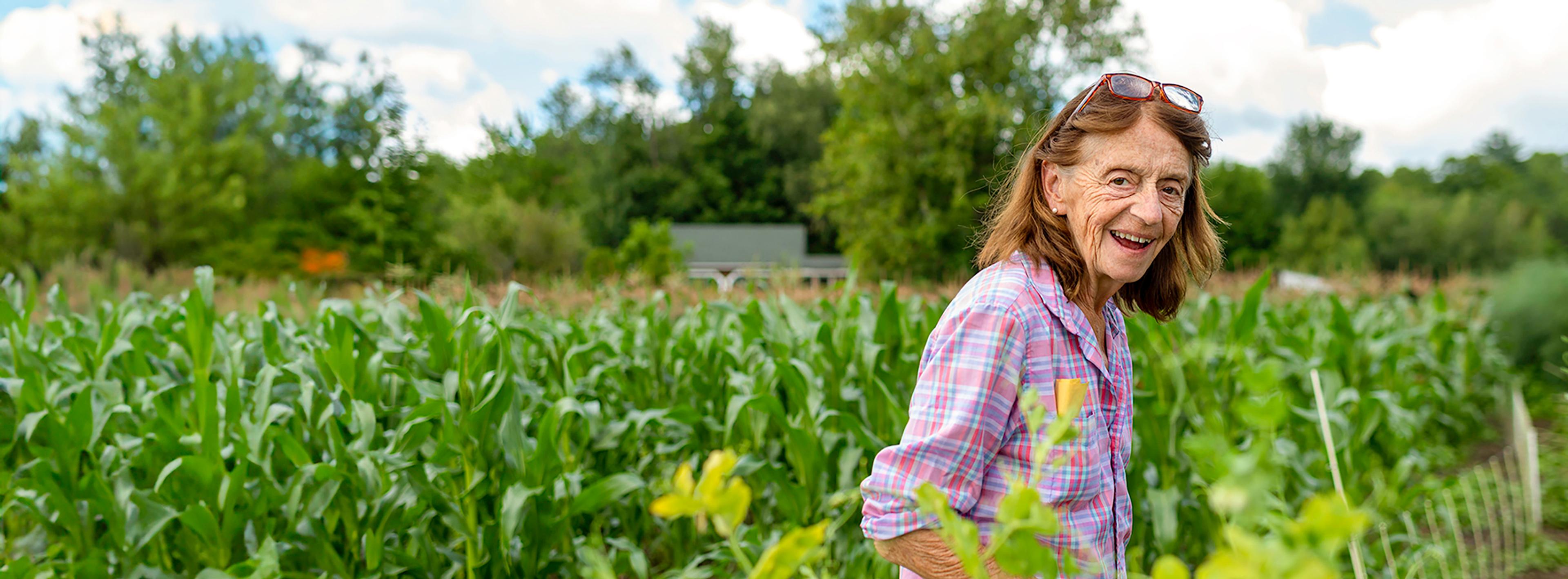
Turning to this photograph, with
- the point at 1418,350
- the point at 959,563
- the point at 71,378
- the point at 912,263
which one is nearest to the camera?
the point at 959,563

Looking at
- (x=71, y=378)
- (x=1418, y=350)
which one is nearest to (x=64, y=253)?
(x=71, y=378)

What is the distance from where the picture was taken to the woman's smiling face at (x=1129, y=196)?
4.48ft

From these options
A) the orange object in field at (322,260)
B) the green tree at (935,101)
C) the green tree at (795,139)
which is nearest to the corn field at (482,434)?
the green tree at (935,101)

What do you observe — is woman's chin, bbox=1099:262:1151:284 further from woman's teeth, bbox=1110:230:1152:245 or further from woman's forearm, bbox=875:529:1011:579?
woman's forearm, bbox=875:529:1011:579

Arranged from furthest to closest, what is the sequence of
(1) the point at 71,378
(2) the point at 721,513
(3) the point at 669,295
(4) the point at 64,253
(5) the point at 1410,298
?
(4) the point at 64,253
(5) the point at 1410,298
(3) the point at 669,295
(1) the point at 71,378
(2) the point at 721,513

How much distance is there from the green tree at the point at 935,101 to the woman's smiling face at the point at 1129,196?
17064 mm

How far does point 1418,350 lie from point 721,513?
8.05 meters

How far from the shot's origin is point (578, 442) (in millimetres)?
3559

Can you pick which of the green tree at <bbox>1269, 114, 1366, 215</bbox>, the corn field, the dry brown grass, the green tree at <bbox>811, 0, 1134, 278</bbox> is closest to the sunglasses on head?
the corn field

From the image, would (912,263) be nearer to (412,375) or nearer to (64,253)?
(412,375)

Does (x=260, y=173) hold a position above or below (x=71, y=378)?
above

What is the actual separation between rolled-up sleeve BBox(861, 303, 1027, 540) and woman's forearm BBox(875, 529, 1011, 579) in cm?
1

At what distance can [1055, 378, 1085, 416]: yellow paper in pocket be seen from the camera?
1.86 feet

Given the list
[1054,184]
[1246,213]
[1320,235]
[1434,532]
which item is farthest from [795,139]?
[1054,184]
